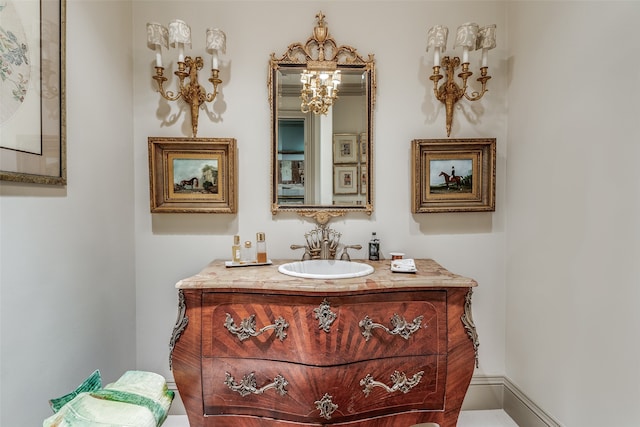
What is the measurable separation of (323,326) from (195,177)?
1155 millimetres

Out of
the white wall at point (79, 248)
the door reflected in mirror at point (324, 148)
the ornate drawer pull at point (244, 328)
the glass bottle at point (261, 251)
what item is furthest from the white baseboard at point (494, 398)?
the door reflected in mirror at point (324, 148)

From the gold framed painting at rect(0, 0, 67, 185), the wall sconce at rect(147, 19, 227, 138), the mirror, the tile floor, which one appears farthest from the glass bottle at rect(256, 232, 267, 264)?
the tile floor

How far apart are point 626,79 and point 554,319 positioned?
1077 millimetres

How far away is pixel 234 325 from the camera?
1412 millimetres

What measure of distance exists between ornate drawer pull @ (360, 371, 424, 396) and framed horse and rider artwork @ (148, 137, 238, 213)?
3.74 feet

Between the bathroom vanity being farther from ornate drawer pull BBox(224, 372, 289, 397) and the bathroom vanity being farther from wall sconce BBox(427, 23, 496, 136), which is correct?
wall sconce BBox(427, 23, 496, 136)

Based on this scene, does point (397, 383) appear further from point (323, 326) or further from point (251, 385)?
point (251, 385)

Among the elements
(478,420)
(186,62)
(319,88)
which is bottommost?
(478,420)

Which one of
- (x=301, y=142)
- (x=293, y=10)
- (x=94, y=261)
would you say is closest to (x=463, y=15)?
(x=293, y=10)

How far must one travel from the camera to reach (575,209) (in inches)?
56.6

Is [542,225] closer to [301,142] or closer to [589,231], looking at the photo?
[589,231]

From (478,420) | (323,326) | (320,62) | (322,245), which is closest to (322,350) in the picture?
(323,326)

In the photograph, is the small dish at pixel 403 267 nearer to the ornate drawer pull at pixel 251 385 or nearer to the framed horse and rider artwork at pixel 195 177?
the ornate drawer pull at pixel 251 385

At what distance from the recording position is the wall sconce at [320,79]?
188 cm
